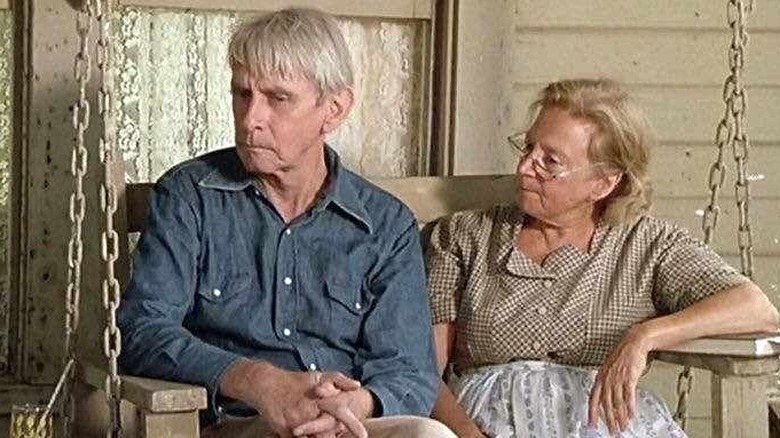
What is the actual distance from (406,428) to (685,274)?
32.0 inches

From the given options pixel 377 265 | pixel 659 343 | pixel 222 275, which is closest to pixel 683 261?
pixel 659 343

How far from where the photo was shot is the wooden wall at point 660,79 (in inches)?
188

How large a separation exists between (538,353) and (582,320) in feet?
0.39

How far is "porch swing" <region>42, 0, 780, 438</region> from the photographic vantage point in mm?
3402

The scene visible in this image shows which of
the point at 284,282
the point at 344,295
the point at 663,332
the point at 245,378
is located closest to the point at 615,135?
the point at 663,332

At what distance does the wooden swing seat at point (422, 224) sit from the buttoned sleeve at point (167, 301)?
96 millimetres

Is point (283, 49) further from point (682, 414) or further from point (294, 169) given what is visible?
point (682, 414)

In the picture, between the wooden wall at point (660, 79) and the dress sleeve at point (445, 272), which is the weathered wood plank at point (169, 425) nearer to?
the dress sleeve at point (445, 272)

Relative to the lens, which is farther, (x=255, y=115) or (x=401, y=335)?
(x=401, y=335)

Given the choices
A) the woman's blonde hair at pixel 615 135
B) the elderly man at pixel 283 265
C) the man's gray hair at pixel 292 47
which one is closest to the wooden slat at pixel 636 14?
the woman's blonde hair at pixel 615 135

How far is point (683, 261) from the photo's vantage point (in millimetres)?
4043

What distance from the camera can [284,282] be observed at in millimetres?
3811

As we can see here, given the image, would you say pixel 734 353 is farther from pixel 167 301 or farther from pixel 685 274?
pixel 167 301

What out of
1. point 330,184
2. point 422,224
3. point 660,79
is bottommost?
point 422,224
